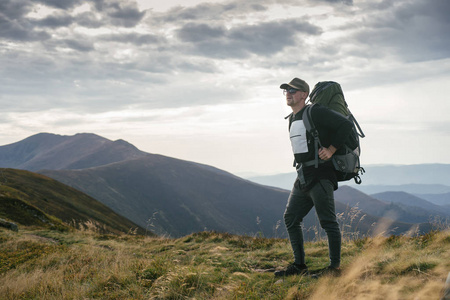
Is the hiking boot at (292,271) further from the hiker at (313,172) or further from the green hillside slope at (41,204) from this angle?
the green hillside slope at (41,204)

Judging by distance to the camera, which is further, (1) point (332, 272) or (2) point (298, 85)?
(2) point (298, 85)

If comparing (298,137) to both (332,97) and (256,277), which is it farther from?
(256,277)

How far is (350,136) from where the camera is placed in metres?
4.55

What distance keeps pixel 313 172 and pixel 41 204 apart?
143 feet

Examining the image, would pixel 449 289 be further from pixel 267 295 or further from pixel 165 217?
pixel 165 217

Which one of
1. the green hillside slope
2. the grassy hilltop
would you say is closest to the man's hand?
the grassy hilltop

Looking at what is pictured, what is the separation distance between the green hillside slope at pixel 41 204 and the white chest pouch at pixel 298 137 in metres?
12.1

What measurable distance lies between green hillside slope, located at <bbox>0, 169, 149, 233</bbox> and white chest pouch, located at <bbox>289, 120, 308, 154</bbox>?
12082 millimetres

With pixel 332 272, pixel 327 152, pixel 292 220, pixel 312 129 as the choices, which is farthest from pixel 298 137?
pixel 332 272

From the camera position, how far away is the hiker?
4492 millimetres

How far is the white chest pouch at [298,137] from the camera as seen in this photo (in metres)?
4.77

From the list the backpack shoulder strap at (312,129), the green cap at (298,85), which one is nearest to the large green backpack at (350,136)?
the backpack shoulder strap at (312,129)

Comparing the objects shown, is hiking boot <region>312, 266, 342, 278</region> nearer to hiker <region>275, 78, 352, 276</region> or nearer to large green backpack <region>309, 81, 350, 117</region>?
hiker <region>275, 78, 352, 276</region>

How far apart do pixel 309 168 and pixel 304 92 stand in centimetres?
120
